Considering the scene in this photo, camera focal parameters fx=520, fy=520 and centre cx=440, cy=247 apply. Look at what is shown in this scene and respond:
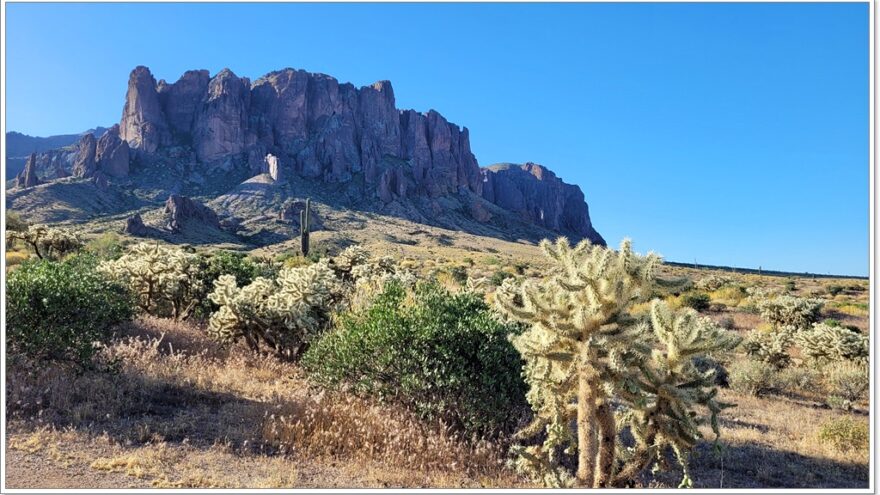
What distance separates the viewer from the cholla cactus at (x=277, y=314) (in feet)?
35.7

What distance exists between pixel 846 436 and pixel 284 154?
13407 cm

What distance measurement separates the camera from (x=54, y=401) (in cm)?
662

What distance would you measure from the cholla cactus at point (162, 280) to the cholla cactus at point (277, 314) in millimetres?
3302

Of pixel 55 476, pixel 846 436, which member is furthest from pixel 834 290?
pixel 55 476

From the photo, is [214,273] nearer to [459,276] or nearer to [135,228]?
[459,276]

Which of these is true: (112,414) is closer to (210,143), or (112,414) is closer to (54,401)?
(54,401)

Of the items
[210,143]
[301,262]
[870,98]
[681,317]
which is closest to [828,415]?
[870,98]

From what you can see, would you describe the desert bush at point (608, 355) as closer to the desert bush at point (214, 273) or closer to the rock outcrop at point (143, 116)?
the desert bush at point (214, 273)

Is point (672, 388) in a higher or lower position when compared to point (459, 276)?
lower

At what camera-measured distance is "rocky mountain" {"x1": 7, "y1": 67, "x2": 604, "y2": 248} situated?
363 feet

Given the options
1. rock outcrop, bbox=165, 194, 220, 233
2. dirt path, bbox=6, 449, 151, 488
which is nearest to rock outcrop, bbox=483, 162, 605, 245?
rock outcrop, bbox=165, 194, 220, 233

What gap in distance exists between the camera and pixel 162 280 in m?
14.2

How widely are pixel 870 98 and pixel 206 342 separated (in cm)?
1205

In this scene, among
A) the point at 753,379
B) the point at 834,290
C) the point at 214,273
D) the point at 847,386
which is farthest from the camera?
the point at 834,290
